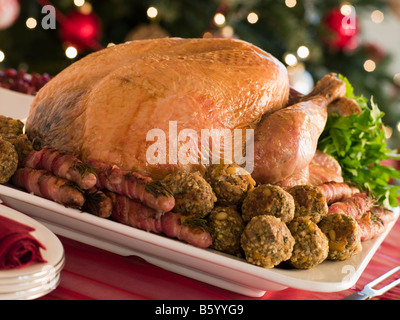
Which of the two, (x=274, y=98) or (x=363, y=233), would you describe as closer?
(x=363, y=233)

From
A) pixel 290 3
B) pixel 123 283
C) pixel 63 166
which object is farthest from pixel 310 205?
pixel 290 3

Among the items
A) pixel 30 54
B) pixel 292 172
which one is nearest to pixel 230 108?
pixel 292 172

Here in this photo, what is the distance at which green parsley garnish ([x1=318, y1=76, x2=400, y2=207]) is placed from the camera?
193 centimetres

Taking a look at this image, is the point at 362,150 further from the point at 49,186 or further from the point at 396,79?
the point at 396,79

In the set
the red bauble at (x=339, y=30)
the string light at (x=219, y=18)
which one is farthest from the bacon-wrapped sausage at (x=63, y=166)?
the red bauble at (x=339, y=30)

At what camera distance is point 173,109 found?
1348 mm

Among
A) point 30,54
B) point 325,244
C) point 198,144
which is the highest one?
point 198,144

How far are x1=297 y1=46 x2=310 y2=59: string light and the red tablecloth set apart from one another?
2.37 meters

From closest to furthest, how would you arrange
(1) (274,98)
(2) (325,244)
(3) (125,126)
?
(2) (325,244), (3) (125,126), (1) (274,98)

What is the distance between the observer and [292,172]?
1526 mm

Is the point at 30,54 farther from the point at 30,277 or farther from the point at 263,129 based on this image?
the point at 30,277

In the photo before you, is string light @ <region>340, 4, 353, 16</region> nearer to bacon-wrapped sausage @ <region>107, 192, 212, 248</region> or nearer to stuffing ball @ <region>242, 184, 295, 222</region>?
stuffing ball @ <region>242, 184, 295, 222</region>

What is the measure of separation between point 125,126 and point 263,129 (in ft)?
1.38

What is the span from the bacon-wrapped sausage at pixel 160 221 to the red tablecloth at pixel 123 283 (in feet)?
0.37
